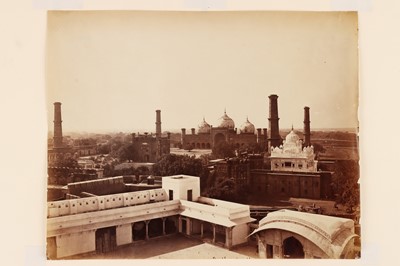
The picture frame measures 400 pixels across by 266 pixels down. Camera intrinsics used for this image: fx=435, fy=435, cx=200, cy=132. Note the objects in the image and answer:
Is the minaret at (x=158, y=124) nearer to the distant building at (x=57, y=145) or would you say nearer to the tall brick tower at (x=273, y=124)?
the distant building at (x=57, y=145)

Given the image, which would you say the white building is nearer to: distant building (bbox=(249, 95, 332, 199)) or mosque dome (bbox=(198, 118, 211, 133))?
distant building (bbox=(249, 95, 332, 199))

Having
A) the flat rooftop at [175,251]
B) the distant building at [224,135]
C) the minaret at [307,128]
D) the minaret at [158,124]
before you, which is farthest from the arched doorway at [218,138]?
the flat rooftop at [175,251]

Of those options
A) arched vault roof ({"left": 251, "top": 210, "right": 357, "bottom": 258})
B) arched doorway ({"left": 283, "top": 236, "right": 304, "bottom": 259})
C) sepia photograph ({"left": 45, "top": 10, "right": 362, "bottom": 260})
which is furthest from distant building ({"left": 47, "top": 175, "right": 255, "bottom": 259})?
arched doorway ({"left": 283, "top": 236, "right": 304, "bottom": 259})

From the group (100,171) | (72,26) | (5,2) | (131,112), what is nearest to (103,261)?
(100,171)

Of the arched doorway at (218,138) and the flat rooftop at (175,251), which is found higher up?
the arched doorway at (218,138)

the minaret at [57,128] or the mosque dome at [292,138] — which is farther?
the mosque dome at [292,138]

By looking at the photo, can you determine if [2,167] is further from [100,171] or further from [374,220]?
[374,220]

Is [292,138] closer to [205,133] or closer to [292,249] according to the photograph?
[205,133]
